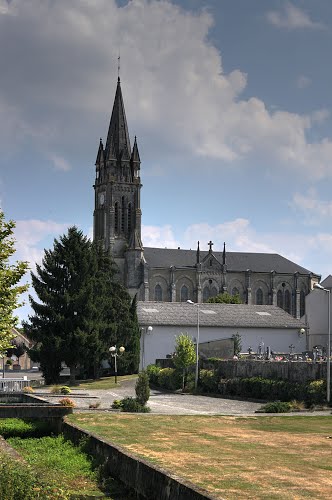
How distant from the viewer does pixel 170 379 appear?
52.9 meters

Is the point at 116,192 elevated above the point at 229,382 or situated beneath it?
elevated above

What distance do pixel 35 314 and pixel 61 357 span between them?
4.20 meters

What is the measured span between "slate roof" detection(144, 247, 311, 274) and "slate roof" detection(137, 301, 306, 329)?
57.0 m

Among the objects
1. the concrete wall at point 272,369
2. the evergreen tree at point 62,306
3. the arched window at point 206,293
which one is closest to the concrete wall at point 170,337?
the evergreen tree at point 62,306

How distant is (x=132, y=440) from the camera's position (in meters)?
21.2

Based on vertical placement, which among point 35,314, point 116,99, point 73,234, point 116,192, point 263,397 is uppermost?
point 116,99

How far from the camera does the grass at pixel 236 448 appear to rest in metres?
14.4

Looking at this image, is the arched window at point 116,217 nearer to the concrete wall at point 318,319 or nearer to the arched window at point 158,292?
the arched window at point 158,292

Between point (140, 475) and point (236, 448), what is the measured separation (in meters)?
5.12

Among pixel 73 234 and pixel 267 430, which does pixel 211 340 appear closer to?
pixel 73 234

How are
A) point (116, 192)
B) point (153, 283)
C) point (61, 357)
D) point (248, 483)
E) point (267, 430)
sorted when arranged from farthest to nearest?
point (116, 192) < point (153, 283) < point (61, 357) < point (267, 430) < point (248, 483)

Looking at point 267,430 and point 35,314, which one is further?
point 35,314

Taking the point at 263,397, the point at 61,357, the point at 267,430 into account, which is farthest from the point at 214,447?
the point at 61,357

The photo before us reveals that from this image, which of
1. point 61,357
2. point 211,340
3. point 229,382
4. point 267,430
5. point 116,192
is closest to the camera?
point 267,430
